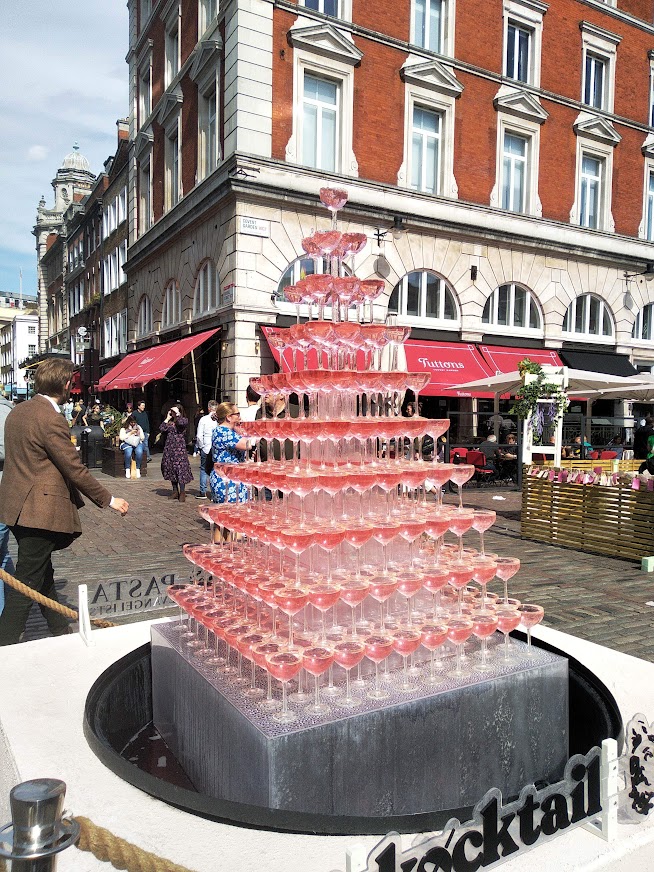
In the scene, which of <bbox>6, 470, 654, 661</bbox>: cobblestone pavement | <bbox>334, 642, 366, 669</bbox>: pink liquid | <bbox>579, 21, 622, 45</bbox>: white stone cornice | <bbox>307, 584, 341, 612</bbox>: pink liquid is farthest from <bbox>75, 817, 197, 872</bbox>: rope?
<bbox>579, 21, 622, 45</bbox>: white stone cornice

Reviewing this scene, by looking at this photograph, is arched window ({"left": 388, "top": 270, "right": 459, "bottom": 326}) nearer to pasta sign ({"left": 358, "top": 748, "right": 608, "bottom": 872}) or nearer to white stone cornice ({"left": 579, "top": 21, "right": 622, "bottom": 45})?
white stone cornice ({"left": 579, "top": 21, "right": 622, "bottom": 45})

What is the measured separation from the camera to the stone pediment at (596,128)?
1967cm

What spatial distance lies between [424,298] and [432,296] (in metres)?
0.35

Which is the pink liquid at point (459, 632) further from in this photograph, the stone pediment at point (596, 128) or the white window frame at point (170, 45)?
the white window frame at point (170, 45)

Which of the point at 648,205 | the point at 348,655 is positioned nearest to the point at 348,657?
the point at 348,655

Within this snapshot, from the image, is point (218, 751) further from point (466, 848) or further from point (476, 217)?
point (476, 217)

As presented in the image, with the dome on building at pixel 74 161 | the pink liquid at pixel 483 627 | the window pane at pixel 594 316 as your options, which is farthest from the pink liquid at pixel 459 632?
the dome on building at pixel 74 161

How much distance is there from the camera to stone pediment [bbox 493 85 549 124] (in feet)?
59.6

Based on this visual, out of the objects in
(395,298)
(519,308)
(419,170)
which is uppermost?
(419,170)

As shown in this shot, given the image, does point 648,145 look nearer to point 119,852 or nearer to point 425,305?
point 425,305

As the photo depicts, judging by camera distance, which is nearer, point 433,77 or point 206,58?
point 206,58

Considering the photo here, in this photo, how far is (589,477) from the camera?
8.82m

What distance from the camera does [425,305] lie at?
17.9m

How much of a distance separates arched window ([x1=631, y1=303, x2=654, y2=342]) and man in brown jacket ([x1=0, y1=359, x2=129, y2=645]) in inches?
870
